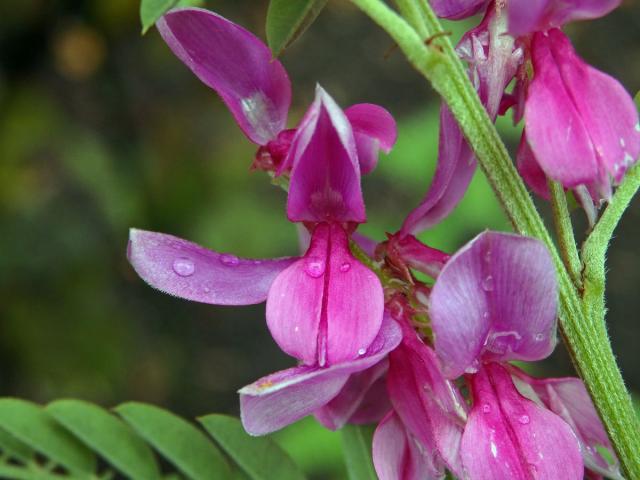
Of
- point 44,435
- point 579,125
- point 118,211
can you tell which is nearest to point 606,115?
point 579,125

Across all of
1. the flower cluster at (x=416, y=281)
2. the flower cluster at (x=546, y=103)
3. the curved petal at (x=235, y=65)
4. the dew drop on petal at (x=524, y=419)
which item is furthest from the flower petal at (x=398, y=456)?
the curved petal at (x=235, y=65)

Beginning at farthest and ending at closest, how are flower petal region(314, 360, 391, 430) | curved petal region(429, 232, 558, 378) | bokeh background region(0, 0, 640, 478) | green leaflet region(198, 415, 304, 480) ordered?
bokeh background region(0, 0, 640, 478) → green leaflet region(198, 415, 304, 480) → flower petal region(314, 360, 391, 430) → curved petal region(429, 232, 558, 378)

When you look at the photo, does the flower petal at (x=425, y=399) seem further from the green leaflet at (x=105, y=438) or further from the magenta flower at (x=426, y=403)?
the green leaflet at (x=105, y=438)

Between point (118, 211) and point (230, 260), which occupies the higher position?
point (118, 211)

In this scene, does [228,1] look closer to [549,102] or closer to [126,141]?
[126,141]

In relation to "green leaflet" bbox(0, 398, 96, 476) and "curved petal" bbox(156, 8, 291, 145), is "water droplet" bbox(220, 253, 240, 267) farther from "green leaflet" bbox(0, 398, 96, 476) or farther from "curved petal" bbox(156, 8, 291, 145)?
"green leaflet" bbox(0, 398, 96, 476)

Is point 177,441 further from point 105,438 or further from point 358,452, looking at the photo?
point 358,452

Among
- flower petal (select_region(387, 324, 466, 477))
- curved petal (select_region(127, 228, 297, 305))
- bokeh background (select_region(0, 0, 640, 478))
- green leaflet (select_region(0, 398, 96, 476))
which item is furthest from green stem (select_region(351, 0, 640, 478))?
bokeh background (select_region(0, 0, 640, 478))
